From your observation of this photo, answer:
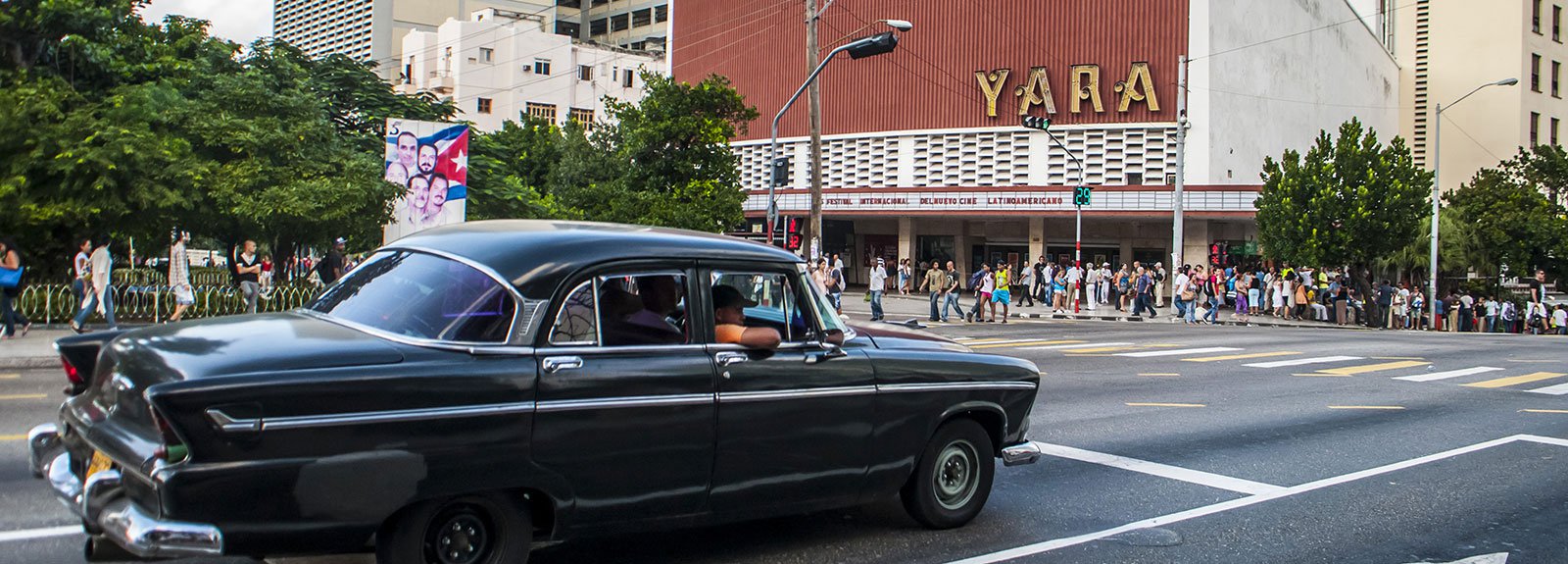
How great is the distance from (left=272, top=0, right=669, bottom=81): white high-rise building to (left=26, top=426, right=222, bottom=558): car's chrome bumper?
8395 cm

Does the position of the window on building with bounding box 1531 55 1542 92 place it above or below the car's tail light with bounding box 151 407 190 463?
above

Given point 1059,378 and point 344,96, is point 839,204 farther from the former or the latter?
point 1059,378

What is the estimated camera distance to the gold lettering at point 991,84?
4875 cm

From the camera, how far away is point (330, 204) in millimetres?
21188

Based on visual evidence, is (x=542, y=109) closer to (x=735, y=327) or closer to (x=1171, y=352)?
(x=1171, y=352)

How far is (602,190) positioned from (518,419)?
33.6 meters

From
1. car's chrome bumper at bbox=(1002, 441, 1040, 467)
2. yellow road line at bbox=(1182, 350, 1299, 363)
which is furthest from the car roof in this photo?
yellow road line at bbox=(1182, 350, 1299, 363)

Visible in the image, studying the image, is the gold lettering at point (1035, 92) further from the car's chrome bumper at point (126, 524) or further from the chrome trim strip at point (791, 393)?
the car's chrome bumper at point (126, 524)

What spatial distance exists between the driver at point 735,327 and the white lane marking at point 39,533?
129 inches

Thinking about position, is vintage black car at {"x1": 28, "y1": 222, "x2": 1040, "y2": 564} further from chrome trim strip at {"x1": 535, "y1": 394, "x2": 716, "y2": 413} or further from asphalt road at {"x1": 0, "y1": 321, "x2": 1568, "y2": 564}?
asphalt road at {"x1": 0, "y1": 321, "x2": 1568, "y2": 564}

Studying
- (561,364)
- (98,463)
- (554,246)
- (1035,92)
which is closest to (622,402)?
(561,364)

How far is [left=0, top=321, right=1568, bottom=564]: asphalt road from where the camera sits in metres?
6.20

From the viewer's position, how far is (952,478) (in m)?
6.67

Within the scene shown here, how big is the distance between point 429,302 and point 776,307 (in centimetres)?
178
